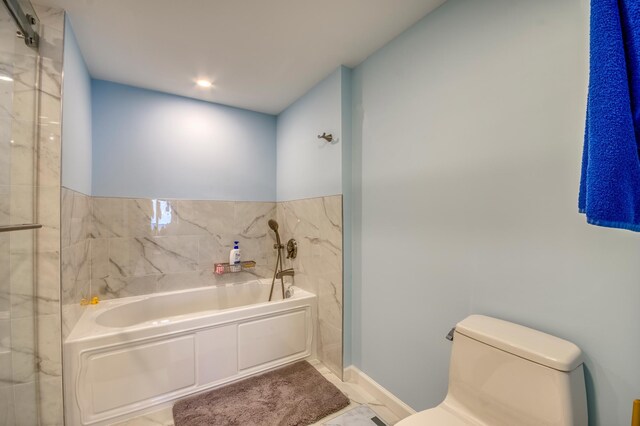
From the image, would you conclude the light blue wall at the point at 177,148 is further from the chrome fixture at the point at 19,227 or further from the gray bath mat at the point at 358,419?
the gray bath mat at the point at 358,419

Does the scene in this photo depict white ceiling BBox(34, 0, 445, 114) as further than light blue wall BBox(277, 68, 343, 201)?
No

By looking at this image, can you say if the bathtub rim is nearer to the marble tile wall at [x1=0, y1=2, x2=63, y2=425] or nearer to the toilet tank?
the marble tile wall at [x1=0, y1=2, x2=63, y2=425]

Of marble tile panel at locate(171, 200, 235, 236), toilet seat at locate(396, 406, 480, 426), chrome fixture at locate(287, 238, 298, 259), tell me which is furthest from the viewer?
chrome fixture at locate(287, 238, 298, 259)

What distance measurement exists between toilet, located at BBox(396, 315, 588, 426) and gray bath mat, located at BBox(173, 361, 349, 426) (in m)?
0.92

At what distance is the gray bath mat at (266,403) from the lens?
5.70ft

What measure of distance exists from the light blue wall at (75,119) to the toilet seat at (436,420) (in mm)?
2203

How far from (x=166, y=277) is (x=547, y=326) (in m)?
2.83

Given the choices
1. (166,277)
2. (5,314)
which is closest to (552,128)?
(5,314)

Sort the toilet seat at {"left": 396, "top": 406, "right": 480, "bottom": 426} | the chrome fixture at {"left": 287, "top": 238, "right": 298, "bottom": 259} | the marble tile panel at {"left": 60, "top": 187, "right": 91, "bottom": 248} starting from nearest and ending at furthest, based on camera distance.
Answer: the toilet seat at {"left": 396, "top": 406, "right": 480, "bottom": 426}
the marble tile panel at {"left": 60, "top": 187, "right": 91, "bottom": 248}
the chrome fixture at {"left": 287, "top": 238, "right": 298, "bottom": 259}

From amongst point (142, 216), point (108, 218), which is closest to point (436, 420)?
point (142, 216)

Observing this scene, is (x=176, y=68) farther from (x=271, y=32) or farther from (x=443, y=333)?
(x=443, y=333)

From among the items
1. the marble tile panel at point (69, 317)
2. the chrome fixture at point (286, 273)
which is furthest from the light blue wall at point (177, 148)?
the marble tile panel at point (69, 317)

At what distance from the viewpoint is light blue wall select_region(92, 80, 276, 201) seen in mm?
2414

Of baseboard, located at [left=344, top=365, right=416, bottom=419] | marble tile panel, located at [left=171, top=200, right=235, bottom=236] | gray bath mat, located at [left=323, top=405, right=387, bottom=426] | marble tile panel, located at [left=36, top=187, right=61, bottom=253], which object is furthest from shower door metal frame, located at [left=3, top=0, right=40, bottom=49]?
baseboard, located at [left=344, top=365, right=416, bottom=419]
